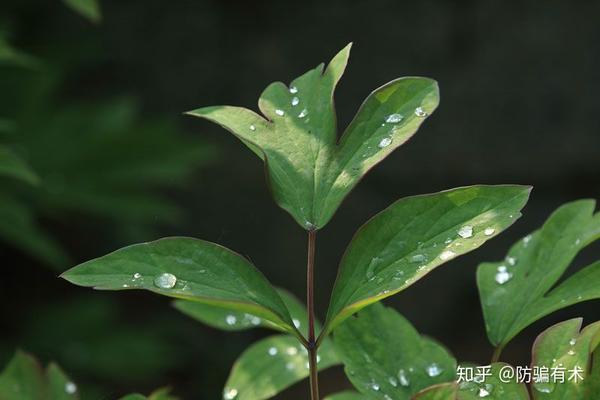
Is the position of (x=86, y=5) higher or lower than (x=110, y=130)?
lower

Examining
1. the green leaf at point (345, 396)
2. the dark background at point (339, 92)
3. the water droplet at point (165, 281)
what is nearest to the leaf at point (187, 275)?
the water droplet at point (165, 281)

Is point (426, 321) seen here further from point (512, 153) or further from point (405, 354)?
point (405, 354)

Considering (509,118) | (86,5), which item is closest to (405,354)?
(86,5)

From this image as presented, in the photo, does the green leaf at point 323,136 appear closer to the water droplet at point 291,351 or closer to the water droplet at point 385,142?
the water droplet at point 385,142

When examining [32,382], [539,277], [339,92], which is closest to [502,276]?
[539,277]

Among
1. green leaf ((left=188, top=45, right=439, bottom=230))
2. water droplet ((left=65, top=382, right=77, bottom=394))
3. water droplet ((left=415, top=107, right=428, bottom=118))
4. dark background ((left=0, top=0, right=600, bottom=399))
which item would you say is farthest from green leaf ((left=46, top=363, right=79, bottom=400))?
dark background ((left=0, top=0, right=600, bottom=399))
